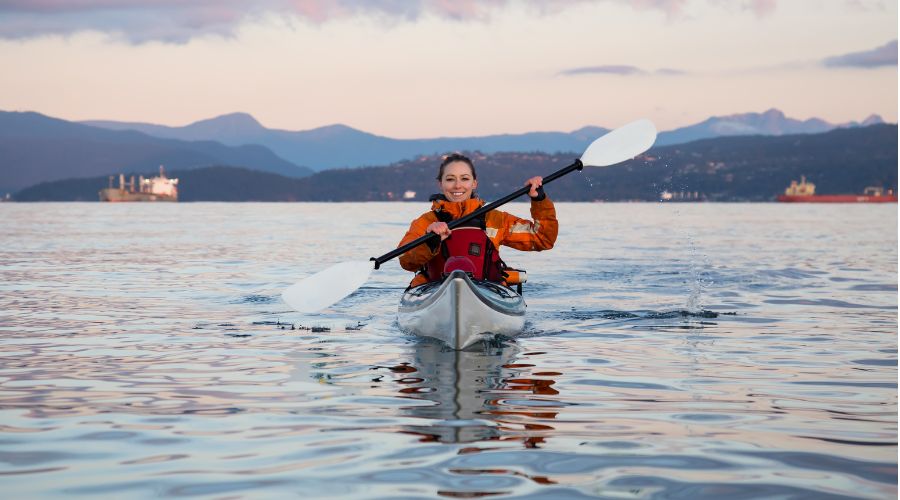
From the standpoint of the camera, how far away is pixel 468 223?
36.9 ft

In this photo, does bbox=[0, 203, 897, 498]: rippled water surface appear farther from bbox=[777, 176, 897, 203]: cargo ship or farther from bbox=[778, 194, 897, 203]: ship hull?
bbox=[777, 176, 897, 203]: cargo ship

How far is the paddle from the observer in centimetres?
1124

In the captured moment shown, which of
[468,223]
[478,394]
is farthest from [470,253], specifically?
[478,394]

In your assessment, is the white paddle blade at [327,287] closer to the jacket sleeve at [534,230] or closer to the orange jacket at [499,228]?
the orange jacket at [499,228]

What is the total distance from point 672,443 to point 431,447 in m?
1.38

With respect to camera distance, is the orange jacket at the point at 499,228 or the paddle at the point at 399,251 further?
the orange jacket at the point at 499,228

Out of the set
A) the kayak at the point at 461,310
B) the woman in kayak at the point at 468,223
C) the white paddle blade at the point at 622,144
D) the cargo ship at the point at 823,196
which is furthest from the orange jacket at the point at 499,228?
the cargo ship at the point at 823,196

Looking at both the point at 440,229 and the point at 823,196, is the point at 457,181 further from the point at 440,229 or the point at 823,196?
the point at 823,196

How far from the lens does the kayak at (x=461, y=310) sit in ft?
33.5

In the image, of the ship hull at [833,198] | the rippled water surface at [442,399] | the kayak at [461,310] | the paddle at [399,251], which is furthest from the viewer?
the ship hull at [833,198]

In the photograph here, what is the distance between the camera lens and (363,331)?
40.9ft

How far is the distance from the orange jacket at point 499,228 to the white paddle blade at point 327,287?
674 millimetres

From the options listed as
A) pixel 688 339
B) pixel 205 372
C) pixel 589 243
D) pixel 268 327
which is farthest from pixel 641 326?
pixel 589 243

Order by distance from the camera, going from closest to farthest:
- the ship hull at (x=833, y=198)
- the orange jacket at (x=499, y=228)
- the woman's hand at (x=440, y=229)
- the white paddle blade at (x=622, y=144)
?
the woman's hand at (x=440, y=229)
the orange jacket at (x=499, y=228)
the white paddle blade at (x=622, y=144)
the ship hull at (x=833, y=198)
